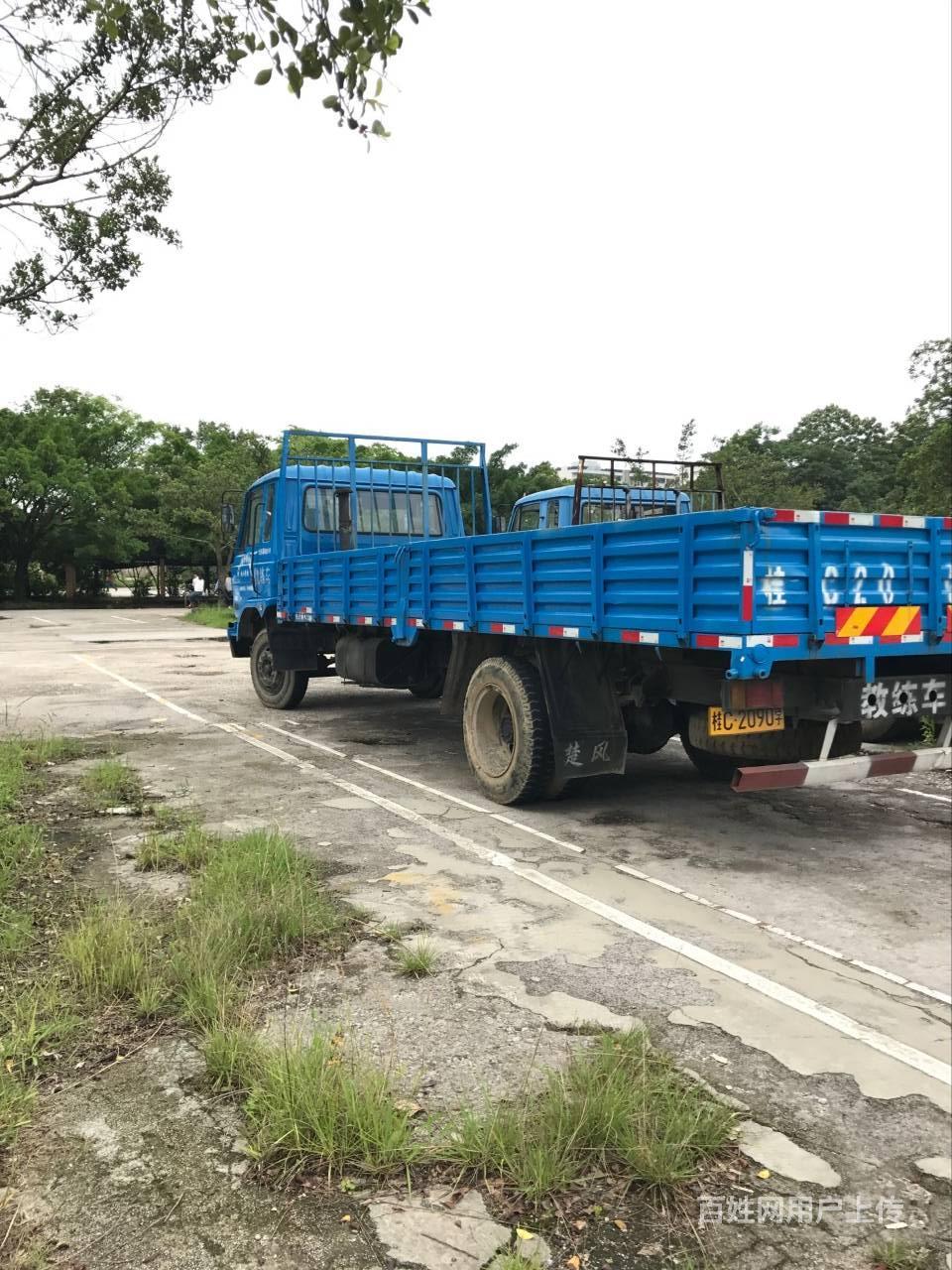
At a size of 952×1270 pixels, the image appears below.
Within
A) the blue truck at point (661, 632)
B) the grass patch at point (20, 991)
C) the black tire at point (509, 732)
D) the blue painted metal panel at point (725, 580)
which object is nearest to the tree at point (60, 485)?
the blue truck at point (661, 632)

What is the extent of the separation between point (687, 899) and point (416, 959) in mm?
1528

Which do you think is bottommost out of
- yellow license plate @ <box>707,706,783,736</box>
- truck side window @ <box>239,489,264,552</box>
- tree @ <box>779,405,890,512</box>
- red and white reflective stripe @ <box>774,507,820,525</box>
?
yellow license plate @ <box>707,706,783,736</box>

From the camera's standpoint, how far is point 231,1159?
2.52m

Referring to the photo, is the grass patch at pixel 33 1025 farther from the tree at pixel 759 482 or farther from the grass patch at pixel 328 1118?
the tree at pixel 759 482

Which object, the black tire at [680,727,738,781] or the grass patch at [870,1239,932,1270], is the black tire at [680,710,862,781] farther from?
the grass patch at [870,1239,932,1270]

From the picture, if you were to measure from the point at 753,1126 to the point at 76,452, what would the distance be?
1701 inches

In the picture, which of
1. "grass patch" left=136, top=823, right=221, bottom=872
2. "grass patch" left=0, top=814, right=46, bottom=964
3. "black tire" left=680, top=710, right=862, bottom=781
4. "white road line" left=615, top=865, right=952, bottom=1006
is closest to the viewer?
"white road line" left=615, top=865, right=952, bottom=1006

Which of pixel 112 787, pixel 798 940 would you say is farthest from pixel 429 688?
pixel 798 940

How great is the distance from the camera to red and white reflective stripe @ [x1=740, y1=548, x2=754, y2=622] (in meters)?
4.43

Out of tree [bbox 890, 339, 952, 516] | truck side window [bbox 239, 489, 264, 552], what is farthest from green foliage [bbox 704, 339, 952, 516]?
truck side window [bbox 239, 489, 264, 552]

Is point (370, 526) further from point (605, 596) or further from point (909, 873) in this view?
point (909, 873)

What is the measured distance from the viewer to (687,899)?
454 centimetres

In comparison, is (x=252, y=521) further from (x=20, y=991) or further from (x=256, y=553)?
(x=20, y=991)

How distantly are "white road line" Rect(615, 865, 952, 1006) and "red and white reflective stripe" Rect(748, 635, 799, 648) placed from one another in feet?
4.11
